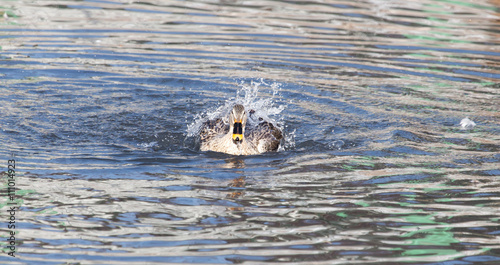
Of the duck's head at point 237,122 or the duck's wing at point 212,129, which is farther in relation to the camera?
the duck's wing at point 212,129

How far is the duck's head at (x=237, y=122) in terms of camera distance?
25.6 feet

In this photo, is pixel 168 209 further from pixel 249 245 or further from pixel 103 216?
pixel 249 245

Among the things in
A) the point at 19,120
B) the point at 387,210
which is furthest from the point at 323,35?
the point at 387,210

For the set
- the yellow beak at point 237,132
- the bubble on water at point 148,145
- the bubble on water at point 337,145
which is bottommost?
the bubble on water at point 148,145

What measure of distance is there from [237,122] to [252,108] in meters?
1.86

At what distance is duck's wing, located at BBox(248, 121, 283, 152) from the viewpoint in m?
8.21

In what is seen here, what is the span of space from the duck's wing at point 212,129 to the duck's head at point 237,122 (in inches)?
7.4

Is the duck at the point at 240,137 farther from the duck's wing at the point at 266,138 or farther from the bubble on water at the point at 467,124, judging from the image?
the bubble on water at the point at 467,124

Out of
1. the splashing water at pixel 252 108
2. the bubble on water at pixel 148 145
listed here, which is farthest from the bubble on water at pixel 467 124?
the bubble on water at pixel 148 145

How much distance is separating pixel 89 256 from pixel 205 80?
6219mm

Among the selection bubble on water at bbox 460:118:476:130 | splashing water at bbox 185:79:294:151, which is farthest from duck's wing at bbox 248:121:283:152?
bubble on water at bbox 460:118:476:130

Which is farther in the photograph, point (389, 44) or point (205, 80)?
point (389, 44)

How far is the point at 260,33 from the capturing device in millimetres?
14188

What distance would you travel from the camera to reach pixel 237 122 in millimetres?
8141
